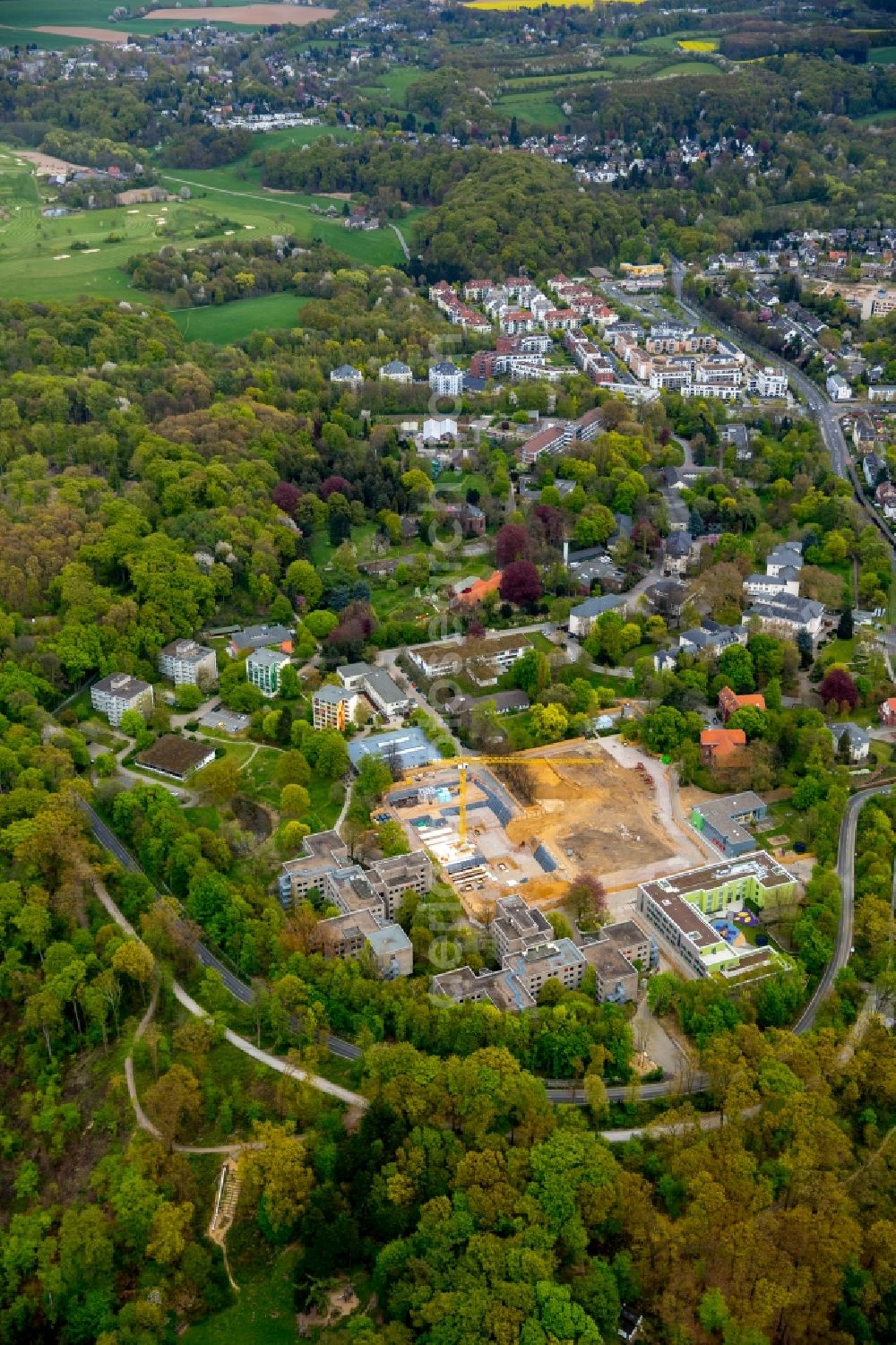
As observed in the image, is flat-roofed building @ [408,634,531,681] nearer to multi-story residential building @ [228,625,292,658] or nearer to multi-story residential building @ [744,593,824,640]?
multi-story residential building @ [228,625,292,658]

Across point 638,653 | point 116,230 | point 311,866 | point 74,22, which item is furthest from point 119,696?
point 74,22

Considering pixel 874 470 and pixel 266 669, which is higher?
pixel 266 669

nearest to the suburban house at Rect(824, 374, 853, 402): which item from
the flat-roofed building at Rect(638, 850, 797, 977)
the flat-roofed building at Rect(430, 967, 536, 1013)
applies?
the flat-roofed building at Rect(638, 850, 797, 977)

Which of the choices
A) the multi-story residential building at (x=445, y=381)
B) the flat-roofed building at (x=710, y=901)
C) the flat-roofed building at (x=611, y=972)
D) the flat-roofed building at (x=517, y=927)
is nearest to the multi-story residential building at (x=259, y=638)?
the flat-roofed building at (x=517, y=927)

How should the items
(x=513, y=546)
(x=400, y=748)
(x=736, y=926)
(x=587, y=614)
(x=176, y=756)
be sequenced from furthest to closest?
(x=513, y=546) < (x=587, y=614) < (x=400, y=748) < (x=176, y=756) < (x=736, y=926)

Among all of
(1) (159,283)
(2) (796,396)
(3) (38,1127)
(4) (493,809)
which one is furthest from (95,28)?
(3) (38,1127)

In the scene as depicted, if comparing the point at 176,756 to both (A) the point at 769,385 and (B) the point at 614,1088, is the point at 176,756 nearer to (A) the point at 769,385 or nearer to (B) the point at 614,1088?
(B) the point at 614,1088
